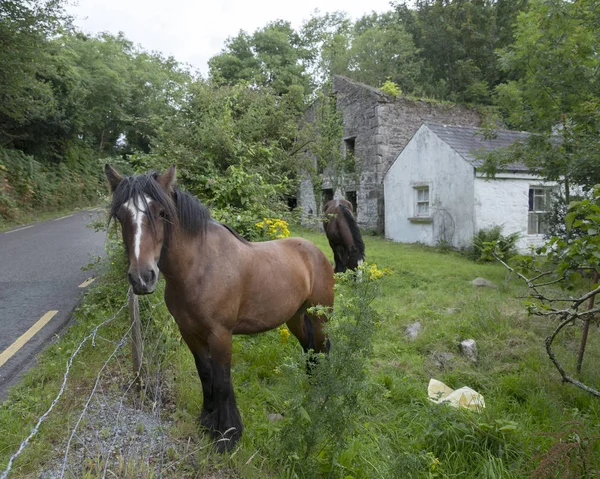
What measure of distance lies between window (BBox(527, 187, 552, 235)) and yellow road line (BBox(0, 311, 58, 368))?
45.4ft

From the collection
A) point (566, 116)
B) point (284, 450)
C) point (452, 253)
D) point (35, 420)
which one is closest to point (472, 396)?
point (284, 450)

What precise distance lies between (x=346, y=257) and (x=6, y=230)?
12411 millimetres

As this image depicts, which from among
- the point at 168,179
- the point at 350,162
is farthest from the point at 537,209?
the point at 168,179

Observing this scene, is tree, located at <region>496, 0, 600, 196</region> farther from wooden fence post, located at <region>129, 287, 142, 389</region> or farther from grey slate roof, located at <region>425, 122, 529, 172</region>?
wooden fence post, located at <region>129, 287, 142, 389</region>

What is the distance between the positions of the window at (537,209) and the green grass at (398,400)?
8.85 metres

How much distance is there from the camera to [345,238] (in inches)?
320

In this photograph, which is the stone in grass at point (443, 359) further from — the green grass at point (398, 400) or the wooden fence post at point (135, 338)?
the wooden fence post at point (135, 338)

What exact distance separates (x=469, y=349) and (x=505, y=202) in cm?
963

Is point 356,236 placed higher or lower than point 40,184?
lower

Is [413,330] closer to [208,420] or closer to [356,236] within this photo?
[356,236]

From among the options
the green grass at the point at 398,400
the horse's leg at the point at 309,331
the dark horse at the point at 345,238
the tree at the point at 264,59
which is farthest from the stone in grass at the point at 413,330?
the tree at the point at 264,59

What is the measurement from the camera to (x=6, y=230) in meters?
13.9

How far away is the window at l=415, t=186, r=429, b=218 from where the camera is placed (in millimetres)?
14711

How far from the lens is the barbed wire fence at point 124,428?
233 centimetres
